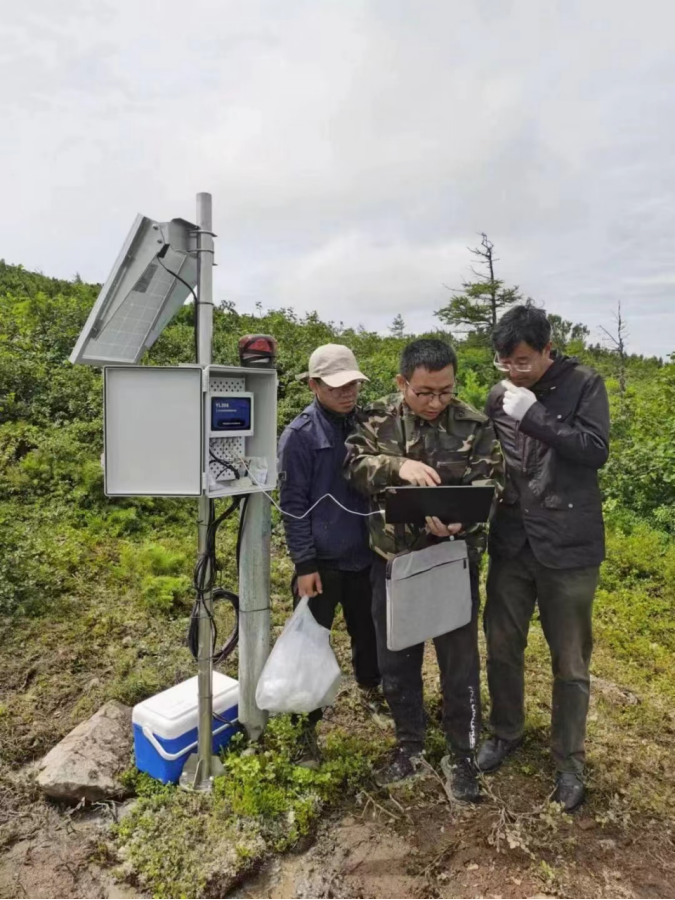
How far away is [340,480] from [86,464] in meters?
4.24

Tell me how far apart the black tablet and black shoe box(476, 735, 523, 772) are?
1313 millimetres

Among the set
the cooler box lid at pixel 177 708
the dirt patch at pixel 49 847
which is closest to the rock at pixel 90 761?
the dirt patch at pixel 49 847

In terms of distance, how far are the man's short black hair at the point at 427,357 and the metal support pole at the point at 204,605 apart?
0.83 meters

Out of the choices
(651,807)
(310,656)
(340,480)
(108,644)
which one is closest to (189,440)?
(340,480)

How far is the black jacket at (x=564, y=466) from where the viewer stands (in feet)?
7.44

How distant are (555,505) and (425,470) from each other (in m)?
0.61

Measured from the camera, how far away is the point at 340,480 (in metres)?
2.68

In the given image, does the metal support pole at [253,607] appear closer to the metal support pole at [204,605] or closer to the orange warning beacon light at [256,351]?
the metal support pole at [204,605]

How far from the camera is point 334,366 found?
102 inches

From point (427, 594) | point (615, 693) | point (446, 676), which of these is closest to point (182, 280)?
point (427, 594)

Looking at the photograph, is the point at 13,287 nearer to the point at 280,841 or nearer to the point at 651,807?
the point at 280,841

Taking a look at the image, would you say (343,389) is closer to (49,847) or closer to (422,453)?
(422,453)

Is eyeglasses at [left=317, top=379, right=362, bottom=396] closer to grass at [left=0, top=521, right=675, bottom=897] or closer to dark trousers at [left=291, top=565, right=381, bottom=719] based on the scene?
dark trousers at [left=291, top=565, right=381, bottom=719]

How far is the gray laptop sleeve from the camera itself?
2270 mm
